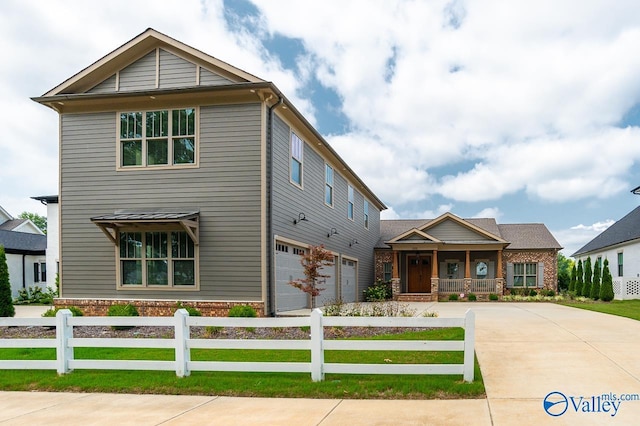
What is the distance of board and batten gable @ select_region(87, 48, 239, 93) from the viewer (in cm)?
1502

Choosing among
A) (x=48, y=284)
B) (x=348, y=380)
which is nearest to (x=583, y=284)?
(x=348, y=380)

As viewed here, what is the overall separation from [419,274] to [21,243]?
72.6ft

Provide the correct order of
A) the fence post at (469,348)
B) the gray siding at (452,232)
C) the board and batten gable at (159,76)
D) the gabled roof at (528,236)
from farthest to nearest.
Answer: the gabled roof at (528,236)
the gray siding at (452,232)
the board and batten gable at (159,76)
the fence post at (469,348)

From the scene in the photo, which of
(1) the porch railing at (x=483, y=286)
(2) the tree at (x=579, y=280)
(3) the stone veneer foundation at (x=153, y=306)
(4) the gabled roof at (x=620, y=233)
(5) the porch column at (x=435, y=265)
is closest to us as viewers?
(3) the stone veneer foundation at (x=153, y=306)

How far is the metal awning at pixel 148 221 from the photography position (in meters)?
14.2

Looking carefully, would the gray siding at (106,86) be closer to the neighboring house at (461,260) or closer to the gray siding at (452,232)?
the neighboring house at (461,260)

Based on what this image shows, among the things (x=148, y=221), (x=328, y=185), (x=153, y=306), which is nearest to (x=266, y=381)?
(x=148, y=221)

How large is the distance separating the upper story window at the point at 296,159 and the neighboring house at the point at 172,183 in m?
0.26

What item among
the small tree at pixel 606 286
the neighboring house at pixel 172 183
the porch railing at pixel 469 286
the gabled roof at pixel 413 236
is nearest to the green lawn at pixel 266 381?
the neighboring house at pixel 172 183

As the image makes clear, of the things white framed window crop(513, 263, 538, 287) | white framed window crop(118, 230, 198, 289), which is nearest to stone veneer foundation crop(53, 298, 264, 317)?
white framed window crop(118, 230, 198, 289)

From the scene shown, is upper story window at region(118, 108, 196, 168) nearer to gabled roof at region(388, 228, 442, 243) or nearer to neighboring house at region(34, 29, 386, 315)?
neighboring house at region(34, 29, 386, 315)

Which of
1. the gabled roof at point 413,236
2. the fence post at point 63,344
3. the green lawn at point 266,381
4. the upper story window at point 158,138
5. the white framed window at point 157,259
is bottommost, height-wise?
the green lawn at point 266,381

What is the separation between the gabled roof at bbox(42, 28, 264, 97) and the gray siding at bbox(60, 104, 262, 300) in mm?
807

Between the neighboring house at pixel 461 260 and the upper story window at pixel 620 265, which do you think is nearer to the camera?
the neighboring house at pixel 461 260
